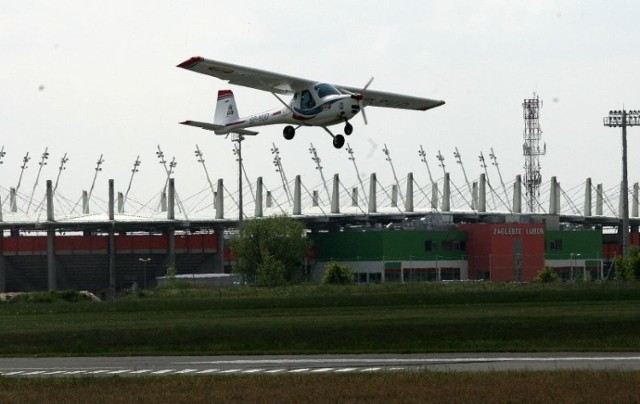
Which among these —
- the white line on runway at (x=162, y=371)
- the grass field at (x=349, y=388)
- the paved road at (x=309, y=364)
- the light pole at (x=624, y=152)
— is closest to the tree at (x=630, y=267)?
the light pole at (x=624, y=152)

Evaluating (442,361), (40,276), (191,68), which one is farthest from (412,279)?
(442,361)

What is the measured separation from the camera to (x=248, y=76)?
179ft

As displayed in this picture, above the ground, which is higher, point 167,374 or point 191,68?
point 191,68

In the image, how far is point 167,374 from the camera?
35438 mm

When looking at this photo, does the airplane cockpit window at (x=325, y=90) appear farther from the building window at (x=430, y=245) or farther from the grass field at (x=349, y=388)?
the building window at (x=430, y=245)

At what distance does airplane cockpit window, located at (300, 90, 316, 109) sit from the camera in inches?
2044

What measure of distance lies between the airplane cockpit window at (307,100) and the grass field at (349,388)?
20.0 m

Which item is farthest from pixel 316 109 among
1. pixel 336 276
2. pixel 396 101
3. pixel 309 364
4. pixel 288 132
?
pixel 336 276

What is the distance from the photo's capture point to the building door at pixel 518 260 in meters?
121

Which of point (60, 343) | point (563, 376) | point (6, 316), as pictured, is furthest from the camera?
point (6, 316)

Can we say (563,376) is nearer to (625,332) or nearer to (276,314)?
(625,332)

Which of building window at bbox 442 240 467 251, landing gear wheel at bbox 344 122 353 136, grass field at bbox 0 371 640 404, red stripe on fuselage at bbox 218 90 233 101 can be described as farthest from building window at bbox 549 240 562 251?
grass field at bbox 0 371 640 404

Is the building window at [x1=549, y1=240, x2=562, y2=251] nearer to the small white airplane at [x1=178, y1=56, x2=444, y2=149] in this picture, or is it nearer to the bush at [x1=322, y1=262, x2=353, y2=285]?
the bush at [x1=322, y1=262, x2=353, y2=285]

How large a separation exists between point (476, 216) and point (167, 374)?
11261cm
